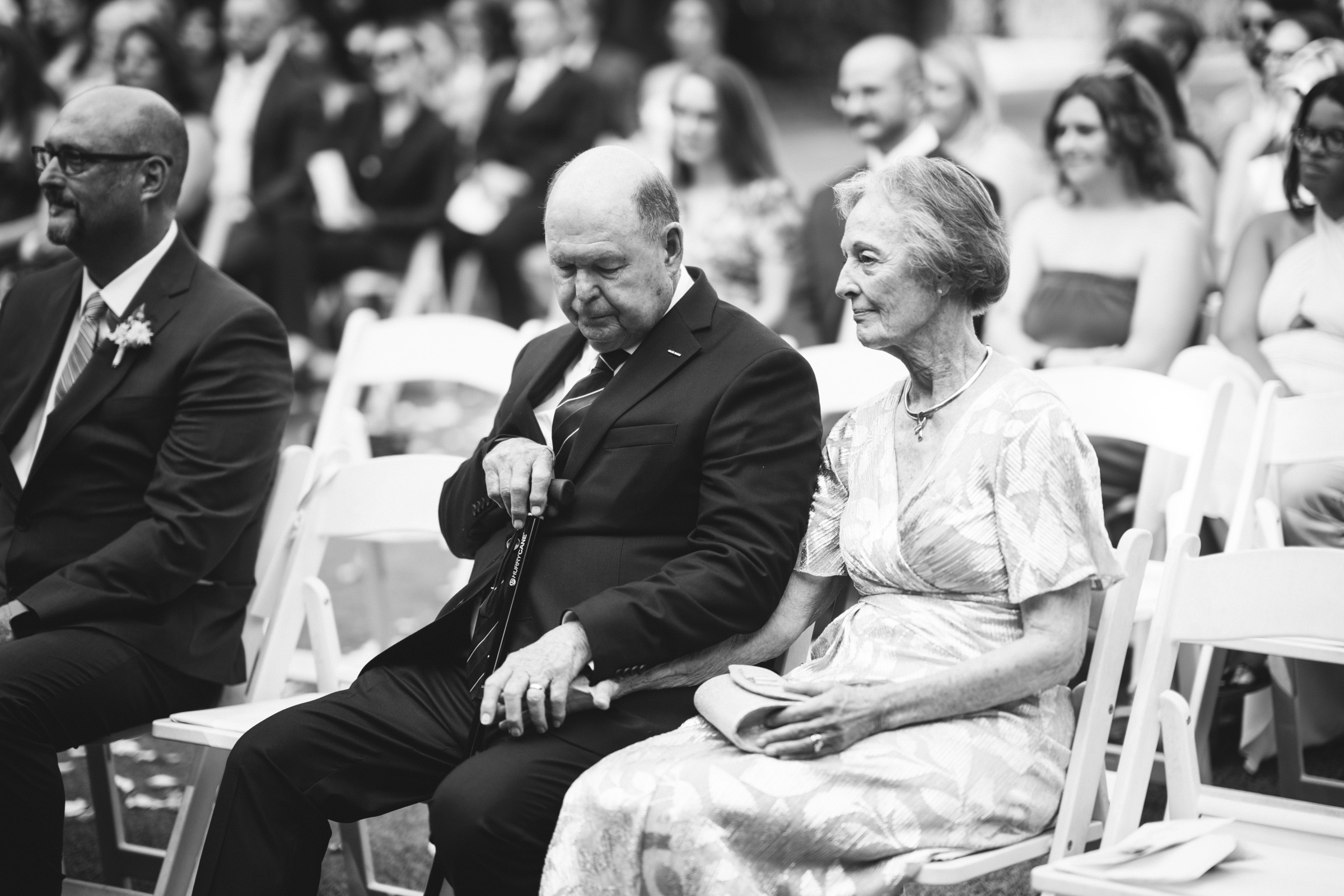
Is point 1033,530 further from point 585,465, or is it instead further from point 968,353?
point 585,465

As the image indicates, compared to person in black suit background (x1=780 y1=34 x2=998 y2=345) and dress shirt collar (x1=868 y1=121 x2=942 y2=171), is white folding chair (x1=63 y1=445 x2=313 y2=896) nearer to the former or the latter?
person in black suit background (x1=780 y1=34 x2=998 y2=345)

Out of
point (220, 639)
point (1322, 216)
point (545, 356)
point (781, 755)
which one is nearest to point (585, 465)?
point (545, 356)

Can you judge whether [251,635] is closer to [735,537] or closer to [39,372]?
[39,372]

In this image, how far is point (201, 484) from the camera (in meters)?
3.37

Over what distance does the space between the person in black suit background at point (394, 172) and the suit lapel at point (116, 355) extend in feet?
19.2

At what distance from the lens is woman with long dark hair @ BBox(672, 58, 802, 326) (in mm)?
6273

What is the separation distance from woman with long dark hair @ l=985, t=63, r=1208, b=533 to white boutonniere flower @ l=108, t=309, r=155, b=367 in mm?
2692

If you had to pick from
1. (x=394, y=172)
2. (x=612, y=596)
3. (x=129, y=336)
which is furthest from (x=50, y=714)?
(x=394, y=172)

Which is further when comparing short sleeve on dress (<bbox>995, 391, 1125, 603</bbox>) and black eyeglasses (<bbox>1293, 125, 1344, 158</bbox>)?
black eyeglasses (<bbox>1293, 125, 1344, 158</bbox>)

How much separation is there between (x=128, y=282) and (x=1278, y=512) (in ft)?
9.52

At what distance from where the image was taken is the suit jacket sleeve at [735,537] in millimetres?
2670

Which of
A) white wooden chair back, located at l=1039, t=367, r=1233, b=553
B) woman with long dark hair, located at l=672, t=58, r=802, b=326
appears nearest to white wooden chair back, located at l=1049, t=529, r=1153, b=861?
white wooden chair back, located at l=1039, t=367, r=1233, b=553

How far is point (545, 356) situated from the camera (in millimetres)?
3242

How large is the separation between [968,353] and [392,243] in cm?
722
